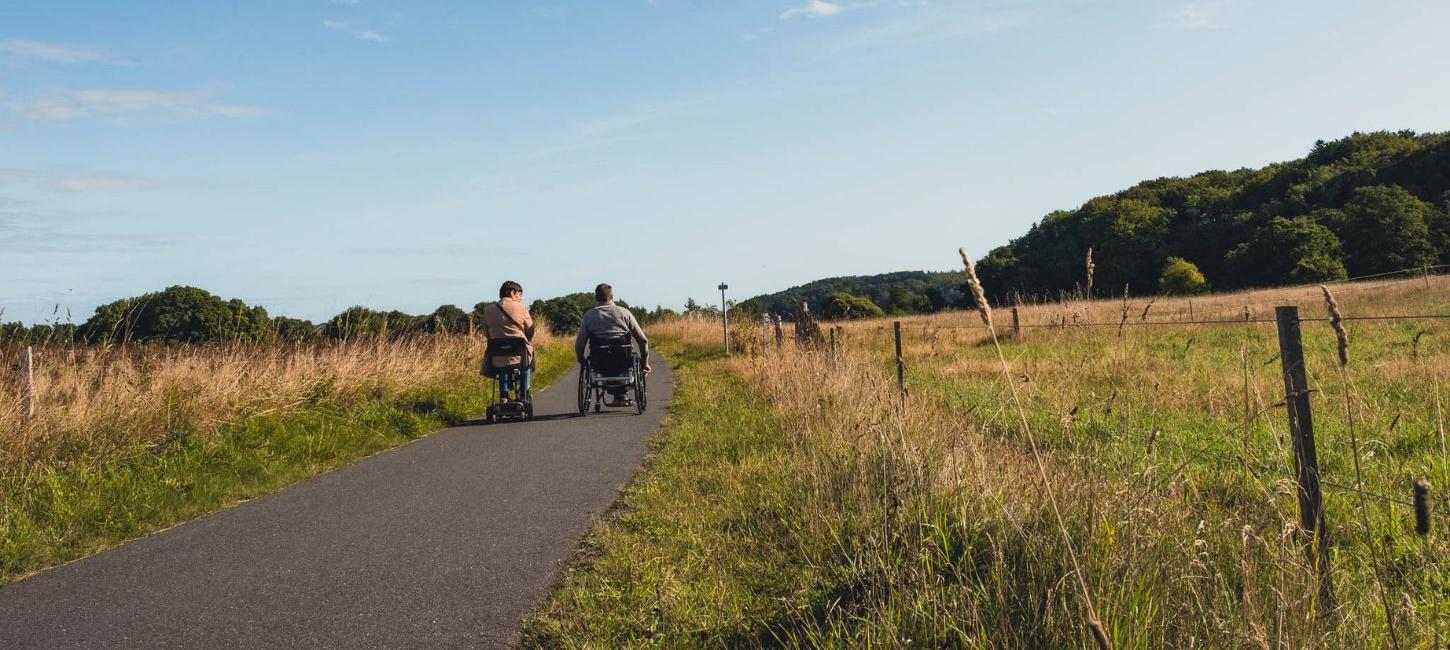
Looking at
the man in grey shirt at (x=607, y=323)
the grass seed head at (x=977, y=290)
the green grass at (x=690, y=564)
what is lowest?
the green grass at (x=690, y=564)

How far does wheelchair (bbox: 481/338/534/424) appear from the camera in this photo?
37.3 feet

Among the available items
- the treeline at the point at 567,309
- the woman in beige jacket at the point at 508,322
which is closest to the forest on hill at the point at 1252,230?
the treeline at the point at 567,309

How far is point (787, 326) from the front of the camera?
22.7 m

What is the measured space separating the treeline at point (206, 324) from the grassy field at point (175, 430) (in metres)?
0.32

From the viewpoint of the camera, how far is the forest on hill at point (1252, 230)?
5334cm

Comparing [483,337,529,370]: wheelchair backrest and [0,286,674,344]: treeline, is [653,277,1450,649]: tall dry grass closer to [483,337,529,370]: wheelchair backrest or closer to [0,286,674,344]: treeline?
[483,337,529,370]: wheelchair backrest

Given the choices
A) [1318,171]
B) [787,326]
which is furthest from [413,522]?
[1318,171]

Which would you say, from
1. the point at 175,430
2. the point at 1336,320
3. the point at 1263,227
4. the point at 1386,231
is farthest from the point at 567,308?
the point at 1336,320

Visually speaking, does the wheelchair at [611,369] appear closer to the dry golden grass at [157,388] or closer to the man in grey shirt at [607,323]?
the man in grey shirt at [607,323]

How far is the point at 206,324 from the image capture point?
89.2 feet

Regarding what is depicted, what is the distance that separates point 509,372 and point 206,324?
2054 cm

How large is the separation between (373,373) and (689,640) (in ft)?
33.1

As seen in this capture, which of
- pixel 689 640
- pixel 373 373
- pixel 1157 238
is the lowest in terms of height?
pixel 689 640

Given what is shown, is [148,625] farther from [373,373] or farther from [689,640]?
[373,373]
